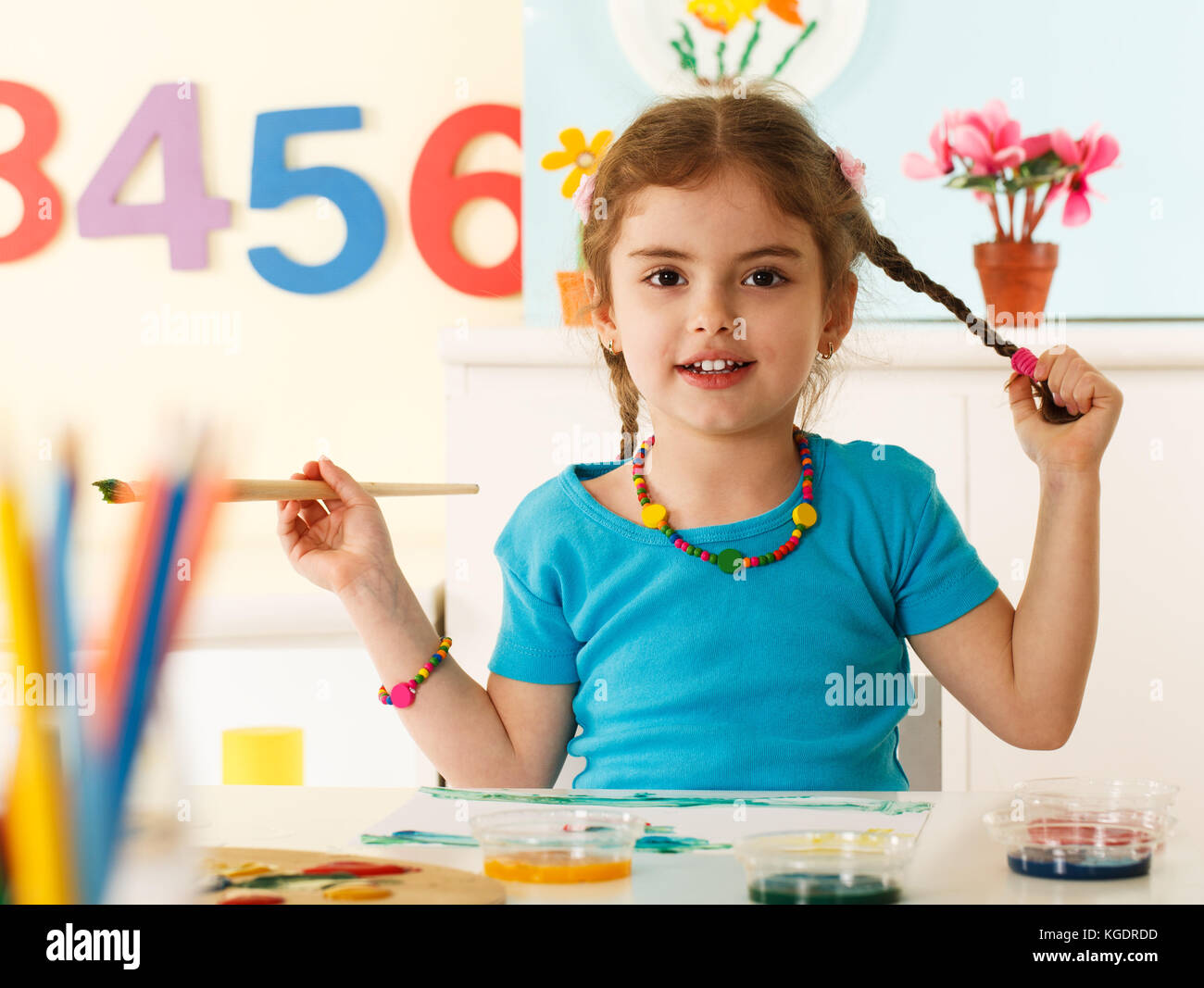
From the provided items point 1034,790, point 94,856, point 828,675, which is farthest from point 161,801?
point 828,675

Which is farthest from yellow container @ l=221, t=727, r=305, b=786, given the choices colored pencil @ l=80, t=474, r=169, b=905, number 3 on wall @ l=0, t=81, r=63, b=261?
colored pencil @ l=80, t=474, r=169, b=905

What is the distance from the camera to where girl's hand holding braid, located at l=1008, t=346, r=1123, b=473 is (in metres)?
0.95

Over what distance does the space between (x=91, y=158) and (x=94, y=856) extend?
2.37 m

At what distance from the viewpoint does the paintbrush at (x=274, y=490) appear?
1.50ft

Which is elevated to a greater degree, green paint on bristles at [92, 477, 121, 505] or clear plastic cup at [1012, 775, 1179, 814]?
green paint on bristles at [92, 477, 121, 505]

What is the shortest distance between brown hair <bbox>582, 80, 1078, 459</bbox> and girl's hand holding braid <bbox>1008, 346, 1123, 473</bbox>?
21 mm

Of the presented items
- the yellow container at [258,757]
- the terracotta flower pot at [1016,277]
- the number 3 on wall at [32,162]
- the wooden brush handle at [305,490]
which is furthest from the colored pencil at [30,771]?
the number 3 on wall at [32,162]

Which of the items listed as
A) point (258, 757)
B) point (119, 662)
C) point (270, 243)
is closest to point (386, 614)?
point (119, 662)

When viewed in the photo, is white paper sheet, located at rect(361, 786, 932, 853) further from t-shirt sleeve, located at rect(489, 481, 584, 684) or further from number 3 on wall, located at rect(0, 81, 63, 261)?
number 3 on wall, located at rect(0, 81, 63, 261)

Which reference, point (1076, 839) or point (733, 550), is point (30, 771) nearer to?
point (1076, 839)

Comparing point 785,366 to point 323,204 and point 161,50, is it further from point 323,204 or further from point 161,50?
point 161,50

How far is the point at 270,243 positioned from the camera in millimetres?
2406

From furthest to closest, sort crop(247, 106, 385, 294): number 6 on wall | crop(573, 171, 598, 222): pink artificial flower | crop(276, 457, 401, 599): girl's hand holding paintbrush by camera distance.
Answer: crop(247, 106, 385, 294): number 6 on wall, crop(573, 171, 598, 222): pink artificial flower, crop(276, 457, 401, 599): girl's hand holding paintbrush

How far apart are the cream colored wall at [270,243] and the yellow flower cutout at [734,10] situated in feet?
1.23
